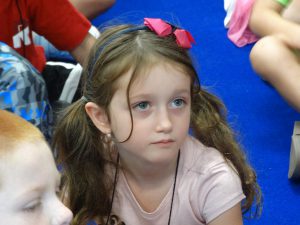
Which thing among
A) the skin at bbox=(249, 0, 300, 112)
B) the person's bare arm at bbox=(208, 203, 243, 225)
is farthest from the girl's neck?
the skin at bbox=(249, 0, 300, 112)

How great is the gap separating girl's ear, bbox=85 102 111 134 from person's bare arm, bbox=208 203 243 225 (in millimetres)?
264

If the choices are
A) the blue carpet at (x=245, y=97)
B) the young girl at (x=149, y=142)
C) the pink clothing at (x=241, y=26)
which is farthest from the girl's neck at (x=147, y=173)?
the pink clothing at (x=241, y=26)

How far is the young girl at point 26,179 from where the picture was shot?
0.67 meters

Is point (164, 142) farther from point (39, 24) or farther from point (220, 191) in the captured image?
point (39, 24)

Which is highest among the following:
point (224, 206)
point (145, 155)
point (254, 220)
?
point (145, 155)

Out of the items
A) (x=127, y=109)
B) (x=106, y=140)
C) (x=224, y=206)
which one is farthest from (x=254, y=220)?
(x=127, y=109)

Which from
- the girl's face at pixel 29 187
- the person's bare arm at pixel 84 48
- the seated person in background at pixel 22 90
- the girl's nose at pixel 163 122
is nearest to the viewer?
the girl's face at pixel 29 187

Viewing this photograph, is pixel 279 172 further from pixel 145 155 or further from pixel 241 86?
pixel 145 155

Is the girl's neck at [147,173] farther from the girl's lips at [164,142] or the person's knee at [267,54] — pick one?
the person's knee at [267,54]

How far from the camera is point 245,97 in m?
1.72

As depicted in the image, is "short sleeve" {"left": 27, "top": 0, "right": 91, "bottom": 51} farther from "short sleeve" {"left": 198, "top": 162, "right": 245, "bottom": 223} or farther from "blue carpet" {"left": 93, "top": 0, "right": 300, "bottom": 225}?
"short sleeve" {"left": 198, "top": 162, "right": 245, "bottom": 223}

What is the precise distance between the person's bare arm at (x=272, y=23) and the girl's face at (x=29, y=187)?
3.42 feet

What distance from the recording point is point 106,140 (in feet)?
3.59

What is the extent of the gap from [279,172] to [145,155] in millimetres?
635
